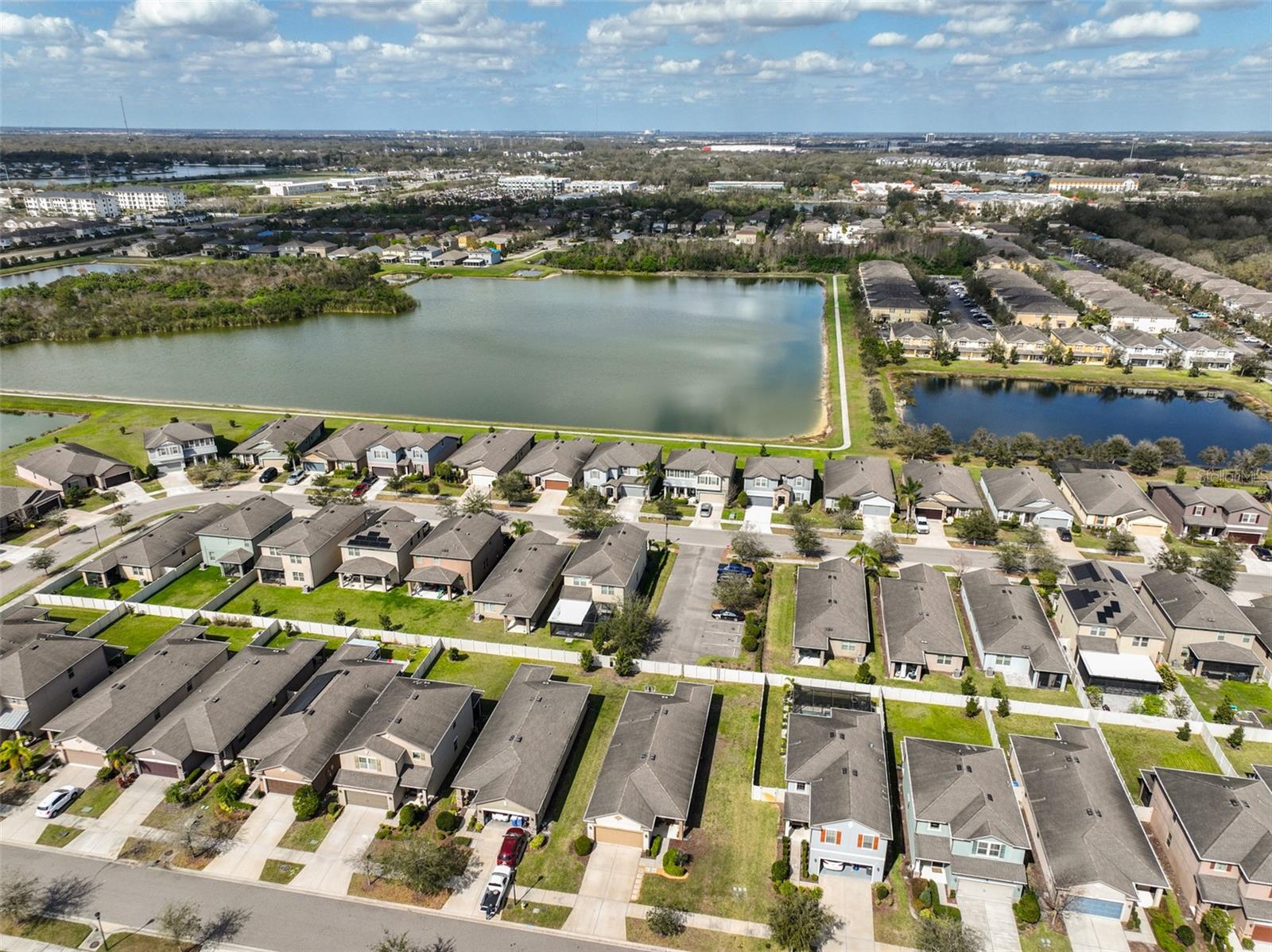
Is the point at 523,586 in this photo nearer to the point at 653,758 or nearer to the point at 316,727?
the point at 316,727

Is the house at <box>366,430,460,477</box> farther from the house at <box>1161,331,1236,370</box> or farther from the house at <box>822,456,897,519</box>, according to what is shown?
the house at <box>1161,331,1236,370</box>

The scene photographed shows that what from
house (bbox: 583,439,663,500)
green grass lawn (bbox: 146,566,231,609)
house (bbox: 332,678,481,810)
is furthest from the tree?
green grass lawn (bbox: 146,566,231,609)

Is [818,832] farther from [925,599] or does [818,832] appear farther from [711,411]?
[711,411]

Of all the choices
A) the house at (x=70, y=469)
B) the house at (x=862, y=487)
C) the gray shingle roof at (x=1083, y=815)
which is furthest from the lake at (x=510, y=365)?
the gray shingle roof at (x=1083, y=815)

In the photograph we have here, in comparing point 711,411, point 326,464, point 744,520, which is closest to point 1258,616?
point 744,520

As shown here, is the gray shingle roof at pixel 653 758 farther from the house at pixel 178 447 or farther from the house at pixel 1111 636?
the house at pixel 178 447

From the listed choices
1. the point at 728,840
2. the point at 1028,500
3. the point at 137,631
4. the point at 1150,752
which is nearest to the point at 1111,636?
the point at 1150,752
